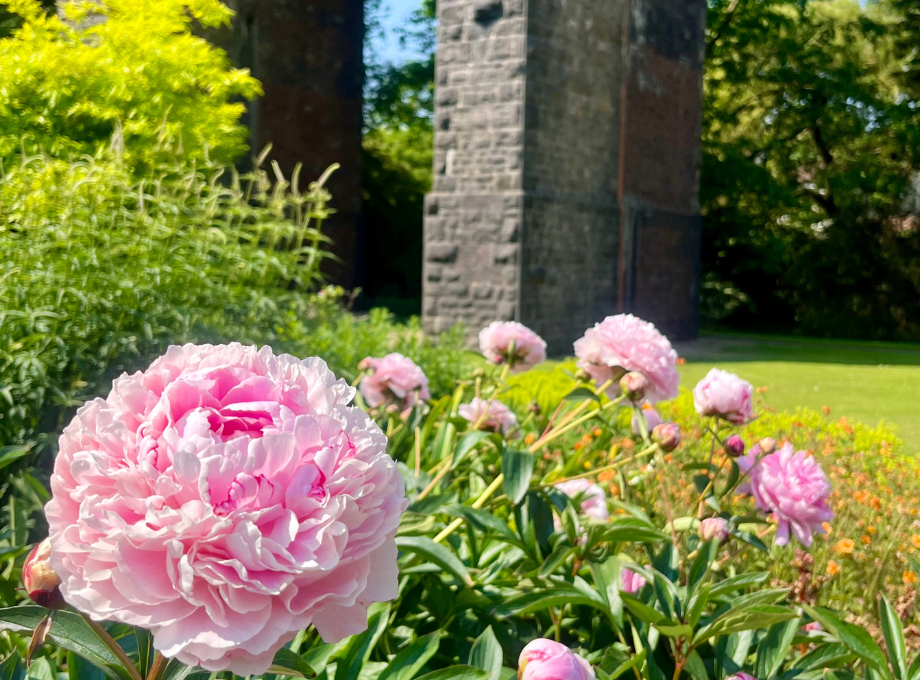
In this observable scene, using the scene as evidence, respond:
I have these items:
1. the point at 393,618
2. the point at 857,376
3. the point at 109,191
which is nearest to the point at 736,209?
the point at 857,376

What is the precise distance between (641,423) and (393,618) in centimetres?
64

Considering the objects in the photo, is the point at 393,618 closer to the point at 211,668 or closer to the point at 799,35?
the point at 211,668

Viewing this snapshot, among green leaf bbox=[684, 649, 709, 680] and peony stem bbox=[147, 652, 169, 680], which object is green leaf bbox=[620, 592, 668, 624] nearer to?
green leaf bbox=[684, 649, 709, 680]

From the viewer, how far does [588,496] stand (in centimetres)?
201

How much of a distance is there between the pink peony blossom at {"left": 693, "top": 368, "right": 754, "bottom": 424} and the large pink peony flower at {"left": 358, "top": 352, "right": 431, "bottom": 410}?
32.8 inches

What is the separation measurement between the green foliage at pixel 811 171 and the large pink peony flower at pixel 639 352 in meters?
12.9

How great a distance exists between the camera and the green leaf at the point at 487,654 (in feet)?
4.11

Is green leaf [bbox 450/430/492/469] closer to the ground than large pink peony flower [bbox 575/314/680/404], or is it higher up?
closer to the ground

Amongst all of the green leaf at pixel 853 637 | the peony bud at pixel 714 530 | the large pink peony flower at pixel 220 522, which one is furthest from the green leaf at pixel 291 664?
the peony bud at pixel 714 530

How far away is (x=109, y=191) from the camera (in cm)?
315

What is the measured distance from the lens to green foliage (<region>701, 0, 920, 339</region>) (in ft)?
46.9

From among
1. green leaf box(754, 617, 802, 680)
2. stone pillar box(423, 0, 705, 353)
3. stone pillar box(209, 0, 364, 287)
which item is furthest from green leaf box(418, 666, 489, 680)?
stone pillar box(209, 0, 364, 287)

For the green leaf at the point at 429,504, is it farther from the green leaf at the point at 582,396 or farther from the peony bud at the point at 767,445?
the peony bud at the point at 767,445

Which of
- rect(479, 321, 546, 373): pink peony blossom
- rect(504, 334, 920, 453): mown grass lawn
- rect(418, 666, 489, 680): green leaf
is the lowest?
rect(504, 334, 920, 453): mown grass lawn
